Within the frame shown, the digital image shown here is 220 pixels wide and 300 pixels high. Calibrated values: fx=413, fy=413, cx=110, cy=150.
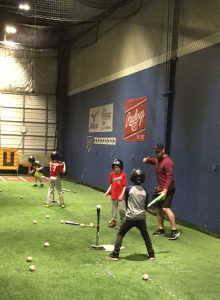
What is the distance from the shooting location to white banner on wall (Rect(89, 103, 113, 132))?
1457cm

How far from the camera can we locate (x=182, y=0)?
33.2ft

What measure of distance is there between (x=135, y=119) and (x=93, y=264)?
7.20 meters

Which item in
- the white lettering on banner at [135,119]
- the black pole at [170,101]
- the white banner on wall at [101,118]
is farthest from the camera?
the white banner on wall at [101,118]

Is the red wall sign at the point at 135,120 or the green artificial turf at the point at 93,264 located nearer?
the green artificial turf at the point at 93,264

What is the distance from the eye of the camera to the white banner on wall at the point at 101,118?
14.6 m

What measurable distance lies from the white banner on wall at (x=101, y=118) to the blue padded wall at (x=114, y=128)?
8.1 inches

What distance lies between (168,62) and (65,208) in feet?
14.7

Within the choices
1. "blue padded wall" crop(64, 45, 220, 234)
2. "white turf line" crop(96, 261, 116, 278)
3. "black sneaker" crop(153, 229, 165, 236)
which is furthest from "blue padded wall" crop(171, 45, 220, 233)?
"white turf line" crop(96, 261, 116, 278)

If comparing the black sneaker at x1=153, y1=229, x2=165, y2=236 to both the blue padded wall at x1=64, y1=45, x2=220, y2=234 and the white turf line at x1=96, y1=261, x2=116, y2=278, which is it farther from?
the white turf line at x1=96, y1=261, x2=116, y2=278

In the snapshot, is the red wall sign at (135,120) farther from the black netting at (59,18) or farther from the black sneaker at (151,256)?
the black sneaker at (151,256)

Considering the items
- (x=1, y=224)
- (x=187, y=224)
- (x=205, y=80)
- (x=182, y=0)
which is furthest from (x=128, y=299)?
(x=182, y=0)

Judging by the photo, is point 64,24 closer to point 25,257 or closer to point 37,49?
point 37,49

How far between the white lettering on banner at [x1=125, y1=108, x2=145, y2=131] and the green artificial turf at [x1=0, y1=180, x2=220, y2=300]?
3.71 m

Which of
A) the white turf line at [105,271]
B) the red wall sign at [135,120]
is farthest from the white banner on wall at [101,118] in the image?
the white turf line at [105,271]
